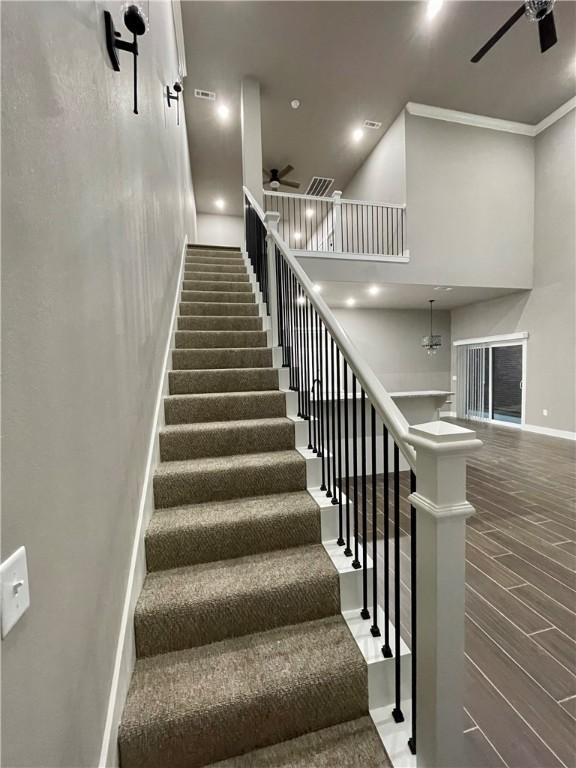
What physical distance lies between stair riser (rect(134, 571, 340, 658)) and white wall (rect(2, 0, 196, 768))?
0.23 metres

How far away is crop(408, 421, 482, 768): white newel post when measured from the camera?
3.00 ft

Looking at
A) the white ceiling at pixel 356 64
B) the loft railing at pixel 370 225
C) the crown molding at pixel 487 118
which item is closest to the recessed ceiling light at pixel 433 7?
the white ceiling at pixel 356 64

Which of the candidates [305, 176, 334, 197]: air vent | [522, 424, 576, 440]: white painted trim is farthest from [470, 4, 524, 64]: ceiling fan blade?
[522, 424, 576, 440]: white painted trim

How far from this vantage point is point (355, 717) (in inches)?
46.4

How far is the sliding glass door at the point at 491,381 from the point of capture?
7.36m

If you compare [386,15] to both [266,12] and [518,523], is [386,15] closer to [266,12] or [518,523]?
[266,12]

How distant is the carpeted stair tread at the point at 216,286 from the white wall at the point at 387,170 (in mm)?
4093

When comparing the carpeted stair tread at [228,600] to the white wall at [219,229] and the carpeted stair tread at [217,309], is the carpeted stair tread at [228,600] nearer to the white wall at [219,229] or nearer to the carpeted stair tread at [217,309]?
the carpeted stair tread at [217,309]

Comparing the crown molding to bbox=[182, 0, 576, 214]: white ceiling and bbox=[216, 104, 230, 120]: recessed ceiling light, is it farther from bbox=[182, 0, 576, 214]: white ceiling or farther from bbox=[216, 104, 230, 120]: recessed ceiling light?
bbox=[216, 104, 230, 120]: recessed ceiling light

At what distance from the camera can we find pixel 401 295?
7203mm

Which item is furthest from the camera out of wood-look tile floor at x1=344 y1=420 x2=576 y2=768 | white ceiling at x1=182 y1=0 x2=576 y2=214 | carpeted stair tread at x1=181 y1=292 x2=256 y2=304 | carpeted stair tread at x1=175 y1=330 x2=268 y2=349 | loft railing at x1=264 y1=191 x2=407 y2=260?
loft railing at x1=264 y1=191 x2=407 y2=260

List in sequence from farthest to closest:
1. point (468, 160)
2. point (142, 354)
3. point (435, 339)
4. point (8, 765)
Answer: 1. point (435, 339)
2. point (468, 160)
3. point (142, 354)
4. point (8, 765)

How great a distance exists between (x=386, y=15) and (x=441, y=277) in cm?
382

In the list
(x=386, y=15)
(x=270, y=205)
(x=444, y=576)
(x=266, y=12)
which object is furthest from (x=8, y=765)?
(x=270, y=205)
